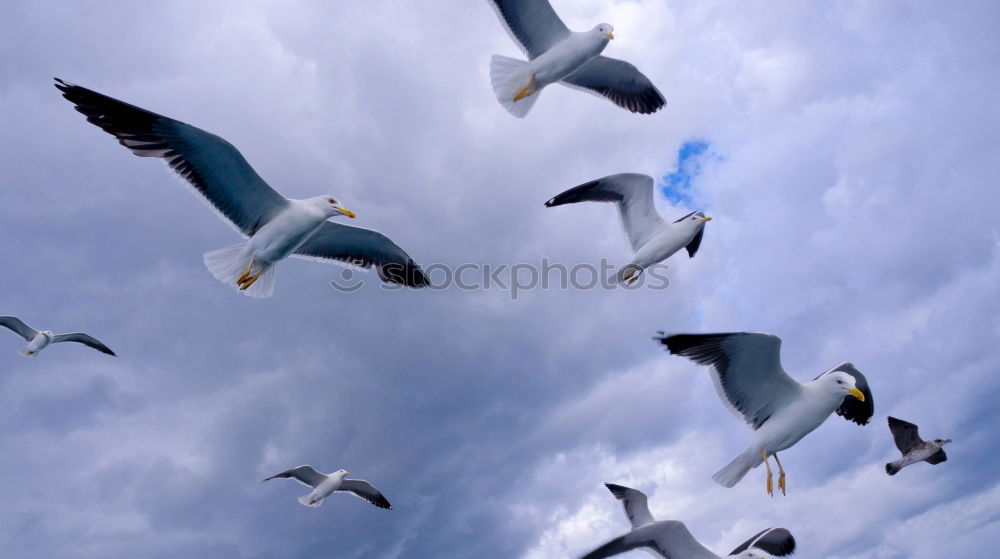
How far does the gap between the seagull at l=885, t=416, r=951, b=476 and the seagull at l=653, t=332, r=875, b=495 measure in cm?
650

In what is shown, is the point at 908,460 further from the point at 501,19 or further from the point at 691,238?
the point at 501,19

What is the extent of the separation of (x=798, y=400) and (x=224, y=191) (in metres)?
8.53

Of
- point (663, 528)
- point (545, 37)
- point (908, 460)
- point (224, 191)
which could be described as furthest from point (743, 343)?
point (908, 460)

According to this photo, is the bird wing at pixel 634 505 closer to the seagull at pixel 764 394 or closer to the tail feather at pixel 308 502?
the seagull at pixel 764 394

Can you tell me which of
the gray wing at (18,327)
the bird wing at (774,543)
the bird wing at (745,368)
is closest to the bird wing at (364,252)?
the bird wing at (745,368)

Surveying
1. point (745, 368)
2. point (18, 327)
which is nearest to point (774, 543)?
point (745, 368)

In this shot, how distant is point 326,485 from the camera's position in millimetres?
20188

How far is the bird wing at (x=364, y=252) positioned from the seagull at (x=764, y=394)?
5.95 meters

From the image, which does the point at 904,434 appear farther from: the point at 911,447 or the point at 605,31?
the point at 605,31

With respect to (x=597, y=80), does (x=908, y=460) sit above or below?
below

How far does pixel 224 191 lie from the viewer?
1191cm

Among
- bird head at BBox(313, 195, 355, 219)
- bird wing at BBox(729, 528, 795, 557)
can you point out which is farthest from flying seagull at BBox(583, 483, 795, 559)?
bird head at BBox(313, 195, 355, 219)

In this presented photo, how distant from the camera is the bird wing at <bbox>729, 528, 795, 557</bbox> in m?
11.9

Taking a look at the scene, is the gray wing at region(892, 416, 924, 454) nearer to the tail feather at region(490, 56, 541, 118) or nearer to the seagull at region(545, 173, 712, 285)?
the seagull at region(545, 173, 712, 285)
